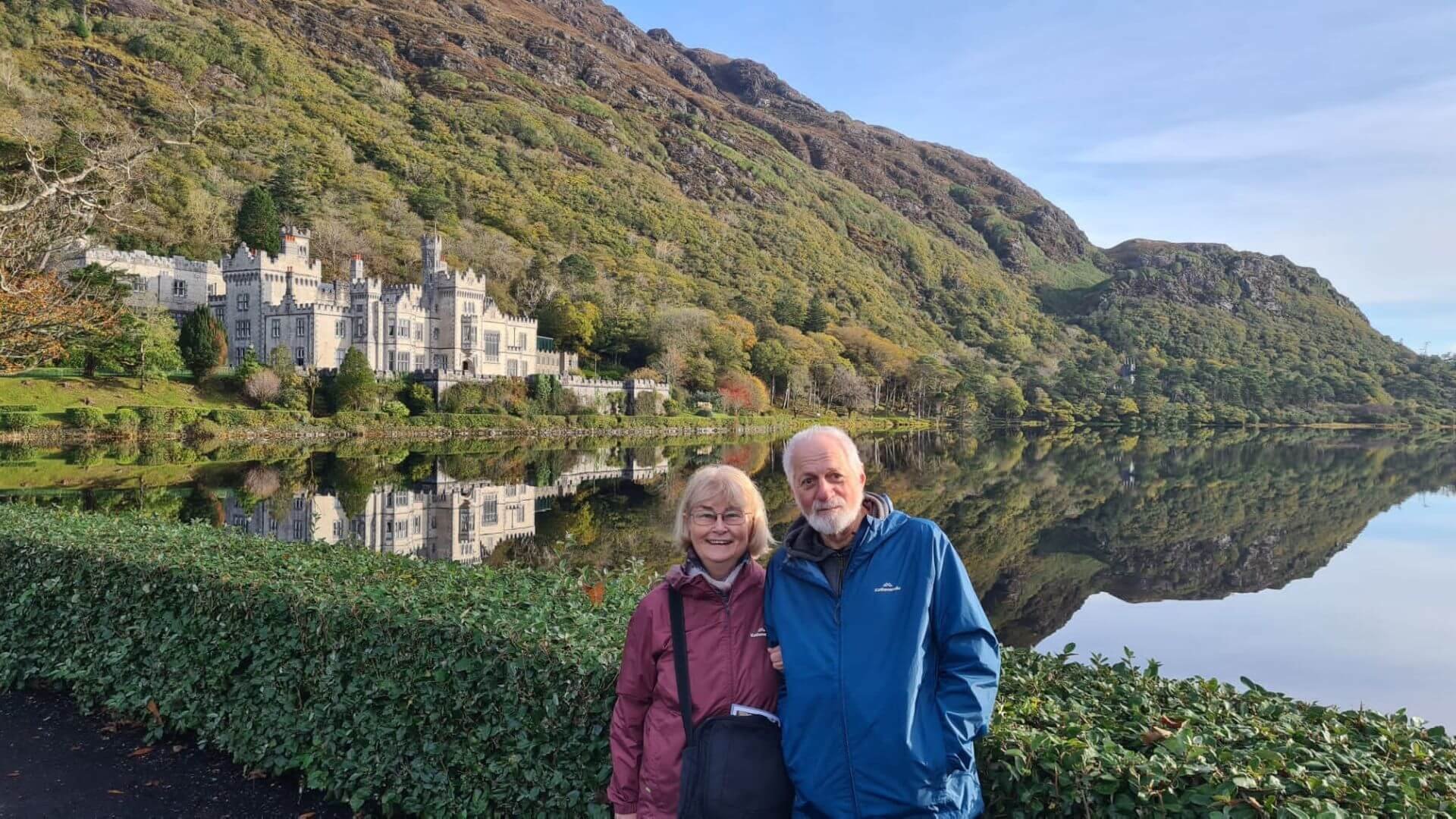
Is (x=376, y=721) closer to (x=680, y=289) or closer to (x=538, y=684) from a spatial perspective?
(x=538, y=684)

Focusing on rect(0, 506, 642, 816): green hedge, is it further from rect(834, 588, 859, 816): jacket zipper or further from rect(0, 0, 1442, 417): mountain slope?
rect(0, 0, 1442, 417): mountain slope

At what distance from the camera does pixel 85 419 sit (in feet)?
105

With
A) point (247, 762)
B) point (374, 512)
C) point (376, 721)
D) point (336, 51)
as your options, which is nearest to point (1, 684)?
point (247, 762)

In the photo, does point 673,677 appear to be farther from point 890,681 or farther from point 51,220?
point 51,220

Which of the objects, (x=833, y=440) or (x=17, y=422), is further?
(x=17, y=422)

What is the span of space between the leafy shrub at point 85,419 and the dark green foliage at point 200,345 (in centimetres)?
903

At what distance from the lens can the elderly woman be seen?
2.49m

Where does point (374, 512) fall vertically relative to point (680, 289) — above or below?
below

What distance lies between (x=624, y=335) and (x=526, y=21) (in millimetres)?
119783

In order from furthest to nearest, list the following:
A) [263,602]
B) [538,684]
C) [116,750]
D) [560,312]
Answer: [560,312], [116,750], [263,602], [538,684]

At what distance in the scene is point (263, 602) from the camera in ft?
15.0

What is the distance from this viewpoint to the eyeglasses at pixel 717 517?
8.88 feet

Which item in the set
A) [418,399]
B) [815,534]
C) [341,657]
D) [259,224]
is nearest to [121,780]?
[341,657]

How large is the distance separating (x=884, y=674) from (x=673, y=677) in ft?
2.13
